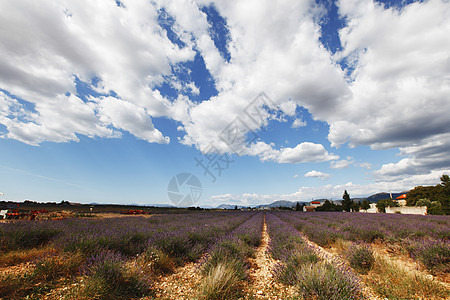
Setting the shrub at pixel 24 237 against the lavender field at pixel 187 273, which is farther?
the shrub at pixel 24 237

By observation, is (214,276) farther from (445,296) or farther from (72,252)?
(445,296)

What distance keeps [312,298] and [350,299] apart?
49 centimetres

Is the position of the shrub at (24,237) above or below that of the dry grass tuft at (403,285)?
above

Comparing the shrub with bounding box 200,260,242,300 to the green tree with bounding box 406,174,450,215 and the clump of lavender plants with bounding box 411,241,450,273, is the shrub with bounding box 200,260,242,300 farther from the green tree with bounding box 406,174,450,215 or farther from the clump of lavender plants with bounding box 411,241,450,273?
the green tree with bounding box 406,174,450,215

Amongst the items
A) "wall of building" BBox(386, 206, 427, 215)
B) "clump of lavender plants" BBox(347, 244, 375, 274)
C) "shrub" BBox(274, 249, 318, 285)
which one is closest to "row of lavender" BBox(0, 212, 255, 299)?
"shrub" BBox(274, 249, 318, 285)

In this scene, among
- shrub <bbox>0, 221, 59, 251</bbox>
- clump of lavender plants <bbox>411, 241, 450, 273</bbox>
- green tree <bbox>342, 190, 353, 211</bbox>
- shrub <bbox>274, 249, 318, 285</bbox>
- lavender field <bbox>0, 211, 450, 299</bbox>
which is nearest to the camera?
lavender field <bbox>0, 211, 450, 299</bbox>

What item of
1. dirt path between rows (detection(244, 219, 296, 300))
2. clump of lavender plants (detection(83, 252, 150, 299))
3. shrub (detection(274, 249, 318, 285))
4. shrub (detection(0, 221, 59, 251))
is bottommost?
dirt path between rows (detection(244, 219, 296, 300))

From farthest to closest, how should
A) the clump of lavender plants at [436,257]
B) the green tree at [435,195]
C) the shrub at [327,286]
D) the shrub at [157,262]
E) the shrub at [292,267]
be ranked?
1. the green tree at [435,195]
2. the clump of lavender plants at [436,257]
3. the shrub at [157,262]
4. the shrub at [292,267]
5. the shrub at [327,286]

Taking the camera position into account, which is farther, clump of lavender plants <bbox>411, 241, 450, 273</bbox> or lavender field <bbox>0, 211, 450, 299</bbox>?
clump of lavender plants <bbox>411, 241, 450, 273</bbox>

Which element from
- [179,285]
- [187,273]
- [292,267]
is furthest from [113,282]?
[292,267]

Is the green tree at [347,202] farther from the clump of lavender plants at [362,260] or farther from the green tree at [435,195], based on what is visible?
the clump of lavender plants at [362,260]

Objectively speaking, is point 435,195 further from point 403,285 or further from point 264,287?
point 264,287

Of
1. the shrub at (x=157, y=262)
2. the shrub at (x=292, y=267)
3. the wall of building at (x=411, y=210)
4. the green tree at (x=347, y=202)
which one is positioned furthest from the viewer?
the green tree at (x=347, y=202)

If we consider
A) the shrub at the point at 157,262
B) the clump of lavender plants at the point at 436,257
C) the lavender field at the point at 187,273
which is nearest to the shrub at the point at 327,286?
the lavender field at the point at 187,273
